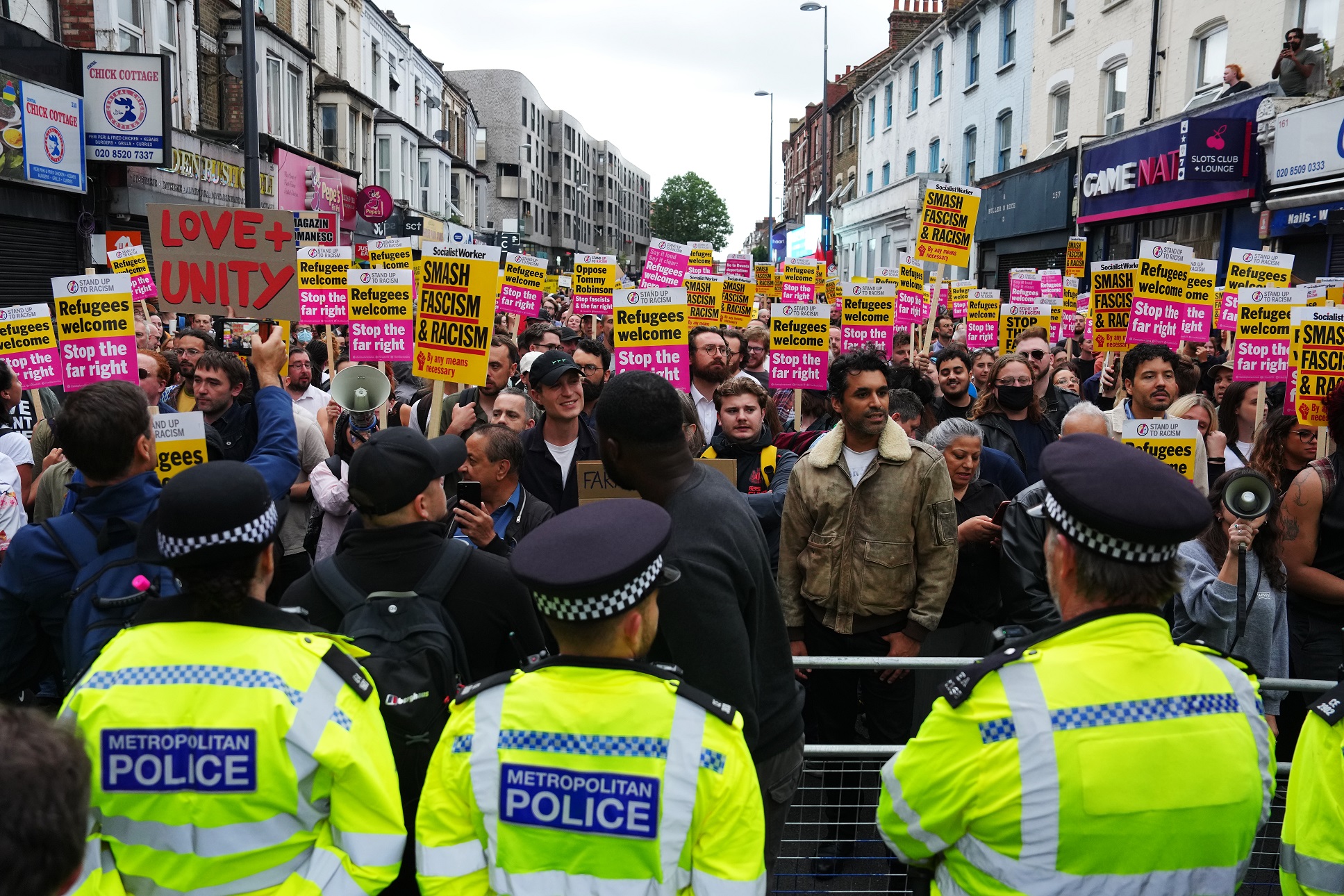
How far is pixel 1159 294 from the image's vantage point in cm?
874

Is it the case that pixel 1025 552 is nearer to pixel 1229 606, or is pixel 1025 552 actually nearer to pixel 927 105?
pixel 1229 606

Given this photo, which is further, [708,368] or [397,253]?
[397,253]

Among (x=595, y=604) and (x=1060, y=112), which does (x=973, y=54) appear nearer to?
(x=1060, y=112)

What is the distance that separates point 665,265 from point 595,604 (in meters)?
11.2

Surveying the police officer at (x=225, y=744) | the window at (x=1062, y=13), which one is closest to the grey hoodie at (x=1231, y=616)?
the police officer at (x=225, y=744)

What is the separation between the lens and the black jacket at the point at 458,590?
9.30 ft

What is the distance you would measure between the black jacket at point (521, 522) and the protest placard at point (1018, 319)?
26.5ft

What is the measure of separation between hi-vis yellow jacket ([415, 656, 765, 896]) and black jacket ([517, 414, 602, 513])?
10.6 feet

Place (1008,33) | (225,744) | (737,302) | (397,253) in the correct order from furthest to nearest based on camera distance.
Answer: (1008,33) → (737,302) → (397,253) → (225,744)

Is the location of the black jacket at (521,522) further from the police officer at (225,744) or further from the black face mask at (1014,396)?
the black face mask at (1014,396)

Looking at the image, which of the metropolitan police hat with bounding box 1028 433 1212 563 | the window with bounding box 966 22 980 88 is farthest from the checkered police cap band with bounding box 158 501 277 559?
the window with bounding box 966 22 980 88

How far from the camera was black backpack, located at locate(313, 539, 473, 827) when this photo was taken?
8.49 ft

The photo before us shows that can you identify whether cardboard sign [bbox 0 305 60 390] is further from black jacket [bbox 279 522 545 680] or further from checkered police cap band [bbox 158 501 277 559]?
checkered police cap band [bbox 158 501 277 559]

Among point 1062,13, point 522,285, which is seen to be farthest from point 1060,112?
point 522,285
